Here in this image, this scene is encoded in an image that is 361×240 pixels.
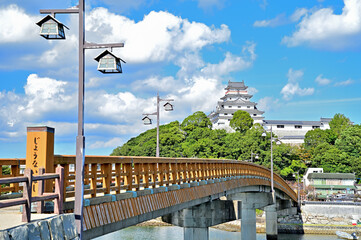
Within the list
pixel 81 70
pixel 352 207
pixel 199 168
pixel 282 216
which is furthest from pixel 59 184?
pixel 352 207

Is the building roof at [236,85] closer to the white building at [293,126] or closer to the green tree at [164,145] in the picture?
the white building at [293,126]

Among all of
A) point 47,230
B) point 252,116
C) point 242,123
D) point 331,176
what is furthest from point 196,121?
point 47,230

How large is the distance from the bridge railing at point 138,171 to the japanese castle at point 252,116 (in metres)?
84.9

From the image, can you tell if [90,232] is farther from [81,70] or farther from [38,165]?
[81,70]

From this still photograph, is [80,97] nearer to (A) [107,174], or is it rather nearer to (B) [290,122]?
(A) [107,174]

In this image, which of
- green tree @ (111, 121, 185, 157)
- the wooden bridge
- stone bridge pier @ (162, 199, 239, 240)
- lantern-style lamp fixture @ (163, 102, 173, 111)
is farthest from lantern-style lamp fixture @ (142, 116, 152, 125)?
green tree @ (111, 121, 185, 157)

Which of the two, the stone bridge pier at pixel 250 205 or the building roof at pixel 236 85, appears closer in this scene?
the stone bridge pier at pixel 250 205

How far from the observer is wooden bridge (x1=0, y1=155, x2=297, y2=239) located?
968 cm

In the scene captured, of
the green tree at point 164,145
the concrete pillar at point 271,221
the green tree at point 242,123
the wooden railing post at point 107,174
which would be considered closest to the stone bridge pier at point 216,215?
the concrete pillar at point 271,221

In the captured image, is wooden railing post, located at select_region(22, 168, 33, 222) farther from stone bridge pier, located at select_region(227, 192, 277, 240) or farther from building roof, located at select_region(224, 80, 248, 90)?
building roof, located at select_region(224, 80, 248, 90)

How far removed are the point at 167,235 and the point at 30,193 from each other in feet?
141

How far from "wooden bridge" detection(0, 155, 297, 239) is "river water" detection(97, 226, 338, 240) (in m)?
16.8

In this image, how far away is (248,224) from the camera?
108ft

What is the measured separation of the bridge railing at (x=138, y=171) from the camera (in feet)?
31.7
